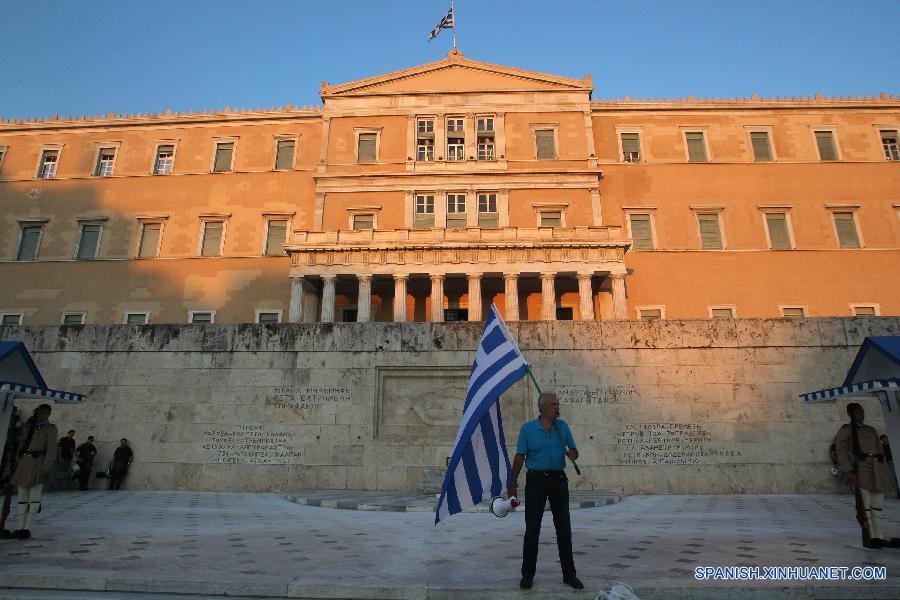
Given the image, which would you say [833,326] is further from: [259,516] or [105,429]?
[105,429]

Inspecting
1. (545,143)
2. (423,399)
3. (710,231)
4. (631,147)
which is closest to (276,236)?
(545,143)

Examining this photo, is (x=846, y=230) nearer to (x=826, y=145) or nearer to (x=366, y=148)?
(x=826, y=145)

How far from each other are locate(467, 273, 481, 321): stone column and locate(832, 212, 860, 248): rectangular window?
70.4 feet

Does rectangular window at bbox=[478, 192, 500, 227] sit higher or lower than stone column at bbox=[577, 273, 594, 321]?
higher

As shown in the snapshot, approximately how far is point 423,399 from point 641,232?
23.3m

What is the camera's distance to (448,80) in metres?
35.7

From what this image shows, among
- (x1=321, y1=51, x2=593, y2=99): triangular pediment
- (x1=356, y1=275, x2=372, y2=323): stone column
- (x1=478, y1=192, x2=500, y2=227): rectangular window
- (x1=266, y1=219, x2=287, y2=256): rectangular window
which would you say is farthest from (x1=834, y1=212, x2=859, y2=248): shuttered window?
(x1=266, y1=219, x2=287, y2=256): rectangular window

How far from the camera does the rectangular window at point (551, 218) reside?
32.5 meters

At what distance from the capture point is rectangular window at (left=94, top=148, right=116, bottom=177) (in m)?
36.2

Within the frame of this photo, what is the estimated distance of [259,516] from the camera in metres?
9.43

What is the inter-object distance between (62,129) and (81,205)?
6.24 m

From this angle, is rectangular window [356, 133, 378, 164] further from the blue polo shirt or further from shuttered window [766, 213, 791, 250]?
the blue polo shirt

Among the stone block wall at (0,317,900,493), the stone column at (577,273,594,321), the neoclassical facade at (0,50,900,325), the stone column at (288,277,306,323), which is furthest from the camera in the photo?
the neoclassical facade at (0,50,900,325)

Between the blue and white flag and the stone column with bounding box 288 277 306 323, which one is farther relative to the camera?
the blue and white flag
